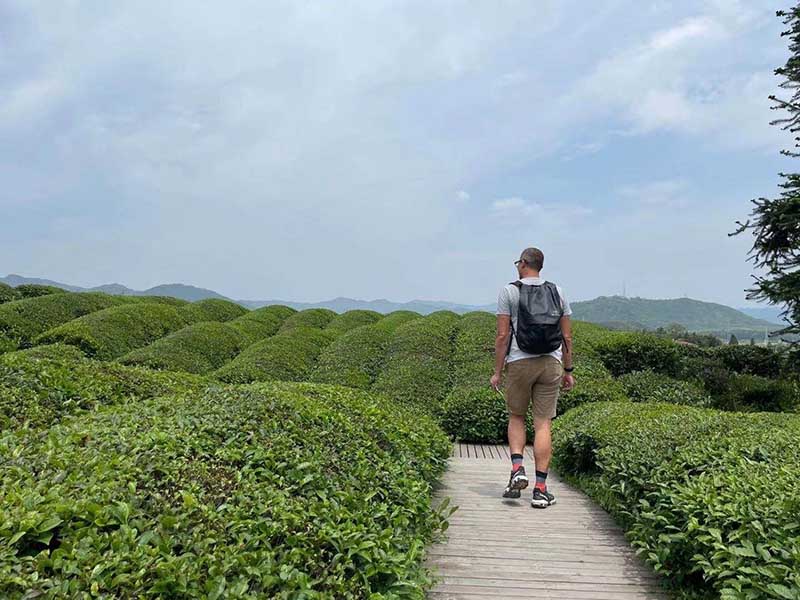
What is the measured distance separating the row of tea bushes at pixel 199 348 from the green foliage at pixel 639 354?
984 centimetres

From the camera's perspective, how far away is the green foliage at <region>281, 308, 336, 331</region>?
2411cm

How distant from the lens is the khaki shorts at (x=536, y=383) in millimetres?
5484

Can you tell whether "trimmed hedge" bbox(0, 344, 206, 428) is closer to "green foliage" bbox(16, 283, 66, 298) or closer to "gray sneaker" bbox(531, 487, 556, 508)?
"gray sneaker" bbox(531, 487, 556, 508)

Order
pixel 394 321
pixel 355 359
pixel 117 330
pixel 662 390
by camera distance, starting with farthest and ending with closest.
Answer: pixel 394 321 < pixel 117 330 < pixel 355 359 < pixel 662 390

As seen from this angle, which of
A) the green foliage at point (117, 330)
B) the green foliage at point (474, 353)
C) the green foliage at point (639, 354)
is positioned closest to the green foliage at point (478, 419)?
the green foliage at point (474, 353)

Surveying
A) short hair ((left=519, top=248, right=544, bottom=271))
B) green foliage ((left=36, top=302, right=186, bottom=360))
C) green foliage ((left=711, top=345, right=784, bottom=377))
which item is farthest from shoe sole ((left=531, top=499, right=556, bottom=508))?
green foliage ((left=36, top=302, right=186, bottom=360))

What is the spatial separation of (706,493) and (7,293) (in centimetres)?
2574

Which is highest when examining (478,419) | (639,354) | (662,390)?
(639,354)

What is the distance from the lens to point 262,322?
2348cm

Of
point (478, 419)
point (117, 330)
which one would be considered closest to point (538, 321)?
point (478, 419)

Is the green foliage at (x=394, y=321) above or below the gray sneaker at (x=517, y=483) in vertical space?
above

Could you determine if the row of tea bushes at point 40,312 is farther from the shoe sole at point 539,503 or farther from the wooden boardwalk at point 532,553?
the shoe sole at point 539,503

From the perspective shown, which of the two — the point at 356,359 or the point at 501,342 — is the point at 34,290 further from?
the point at 501,342

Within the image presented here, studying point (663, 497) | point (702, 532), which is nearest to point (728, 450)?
point (663, 497)
